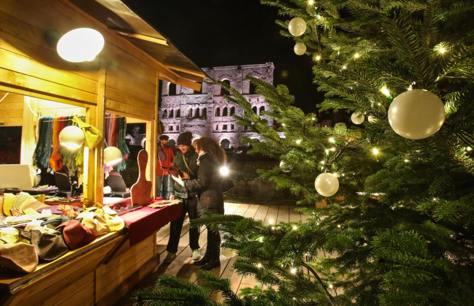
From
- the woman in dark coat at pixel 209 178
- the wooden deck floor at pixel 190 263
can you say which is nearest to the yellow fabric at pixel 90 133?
the woman in dark coat at pixel 209 178

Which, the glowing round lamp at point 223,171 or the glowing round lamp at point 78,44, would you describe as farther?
the glowing round lamp at point 223,171

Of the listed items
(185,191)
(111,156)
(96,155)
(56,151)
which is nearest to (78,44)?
(96,155)

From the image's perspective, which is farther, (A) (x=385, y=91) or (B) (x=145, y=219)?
(B) (x=145, y=219)

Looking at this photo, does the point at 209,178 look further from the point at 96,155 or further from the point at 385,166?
the point at 385,166

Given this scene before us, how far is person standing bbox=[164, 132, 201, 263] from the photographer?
16.8 feet

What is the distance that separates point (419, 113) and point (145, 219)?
166 inches

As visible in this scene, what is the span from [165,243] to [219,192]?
2313 millimetres

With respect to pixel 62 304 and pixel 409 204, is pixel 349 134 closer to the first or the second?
pixel 409 204

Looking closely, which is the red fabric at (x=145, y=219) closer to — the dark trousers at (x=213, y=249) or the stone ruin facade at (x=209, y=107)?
the dark trousers at (x=213, y=249)

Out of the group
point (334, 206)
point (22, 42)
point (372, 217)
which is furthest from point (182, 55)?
point (372, 217)

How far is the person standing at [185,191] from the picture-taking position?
5.12 metres

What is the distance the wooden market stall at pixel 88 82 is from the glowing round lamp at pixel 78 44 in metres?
0.24

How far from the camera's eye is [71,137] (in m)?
3.47

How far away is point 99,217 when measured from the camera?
138 inches
